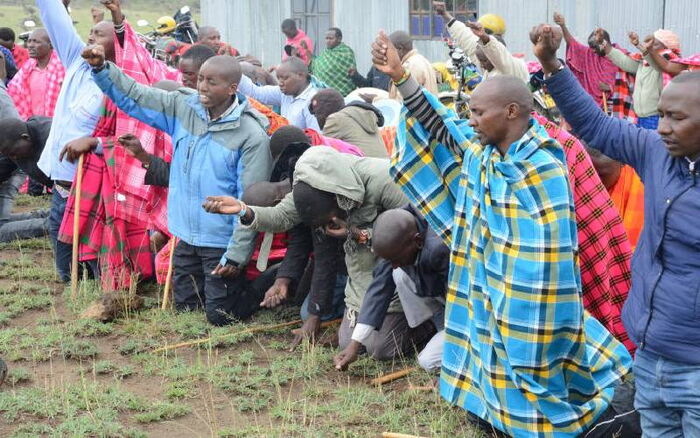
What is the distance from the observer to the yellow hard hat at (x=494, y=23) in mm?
12805

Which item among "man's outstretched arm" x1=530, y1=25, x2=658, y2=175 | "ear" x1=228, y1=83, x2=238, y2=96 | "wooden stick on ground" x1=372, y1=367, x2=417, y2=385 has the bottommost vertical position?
"wooden stick on ground" x1=372, y1=367, x2=417, y2=385

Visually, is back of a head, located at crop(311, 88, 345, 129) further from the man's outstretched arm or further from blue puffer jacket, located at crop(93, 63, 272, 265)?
the man's outstretched arm

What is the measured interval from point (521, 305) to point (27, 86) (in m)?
7.32

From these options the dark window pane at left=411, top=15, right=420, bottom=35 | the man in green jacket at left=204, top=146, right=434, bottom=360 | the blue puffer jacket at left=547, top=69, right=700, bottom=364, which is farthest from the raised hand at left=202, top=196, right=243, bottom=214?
the dark window pane at left=411, top=15, right=420, bottom=35

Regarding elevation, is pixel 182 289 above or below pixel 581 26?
below

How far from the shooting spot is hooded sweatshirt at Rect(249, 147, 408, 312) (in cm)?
565

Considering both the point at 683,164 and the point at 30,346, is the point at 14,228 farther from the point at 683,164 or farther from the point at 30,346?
the point at 683,164

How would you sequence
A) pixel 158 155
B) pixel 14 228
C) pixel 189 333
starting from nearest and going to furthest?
1. pixel 189 333
2. pixel 158 155
3. pixel 14 228

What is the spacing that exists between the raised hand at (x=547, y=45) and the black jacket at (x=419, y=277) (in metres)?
1.26

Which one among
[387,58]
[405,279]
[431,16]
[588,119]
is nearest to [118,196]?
[405,279]

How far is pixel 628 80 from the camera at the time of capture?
9.42 m

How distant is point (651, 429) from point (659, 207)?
0.87 meters

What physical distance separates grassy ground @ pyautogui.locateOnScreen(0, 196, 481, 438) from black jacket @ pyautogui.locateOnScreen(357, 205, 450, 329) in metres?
0.41

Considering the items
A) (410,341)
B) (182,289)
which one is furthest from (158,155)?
(410,341)
